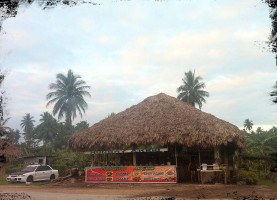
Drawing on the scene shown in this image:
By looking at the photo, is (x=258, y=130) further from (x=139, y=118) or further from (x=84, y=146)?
(x=84, y=146)

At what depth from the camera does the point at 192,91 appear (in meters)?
36.8

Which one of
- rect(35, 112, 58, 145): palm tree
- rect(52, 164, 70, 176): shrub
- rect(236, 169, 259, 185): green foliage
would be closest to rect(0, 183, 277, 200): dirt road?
rect(236, 169, 259, 185): green foliage

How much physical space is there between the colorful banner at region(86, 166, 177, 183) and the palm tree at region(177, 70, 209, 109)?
22157 mm

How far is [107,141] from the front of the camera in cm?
1664

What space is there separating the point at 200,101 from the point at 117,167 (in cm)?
2344

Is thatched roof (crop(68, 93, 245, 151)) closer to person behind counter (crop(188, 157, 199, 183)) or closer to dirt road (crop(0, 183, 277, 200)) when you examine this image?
person behind counter (crop(188, 157, 199, 183))

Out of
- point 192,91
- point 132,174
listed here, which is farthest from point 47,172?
point 192,91

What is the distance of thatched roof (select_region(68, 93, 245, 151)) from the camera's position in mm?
14773

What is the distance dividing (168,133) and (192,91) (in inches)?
889

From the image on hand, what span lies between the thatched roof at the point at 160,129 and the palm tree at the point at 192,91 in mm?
16847

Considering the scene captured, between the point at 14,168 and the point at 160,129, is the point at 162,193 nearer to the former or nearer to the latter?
the point at 160,129

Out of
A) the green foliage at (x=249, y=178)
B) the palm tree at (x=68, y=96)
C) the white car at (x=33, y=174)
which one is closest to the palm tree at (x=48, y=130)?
the palm tree at (x=68, y=96)

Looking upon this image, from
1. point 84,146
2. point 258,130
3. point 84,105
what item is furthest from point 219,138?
point 84,105

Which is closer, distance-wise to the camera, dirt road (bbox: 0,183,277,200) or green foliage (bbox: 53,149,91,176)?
dirt road (bbox: 0,183,277,200)
